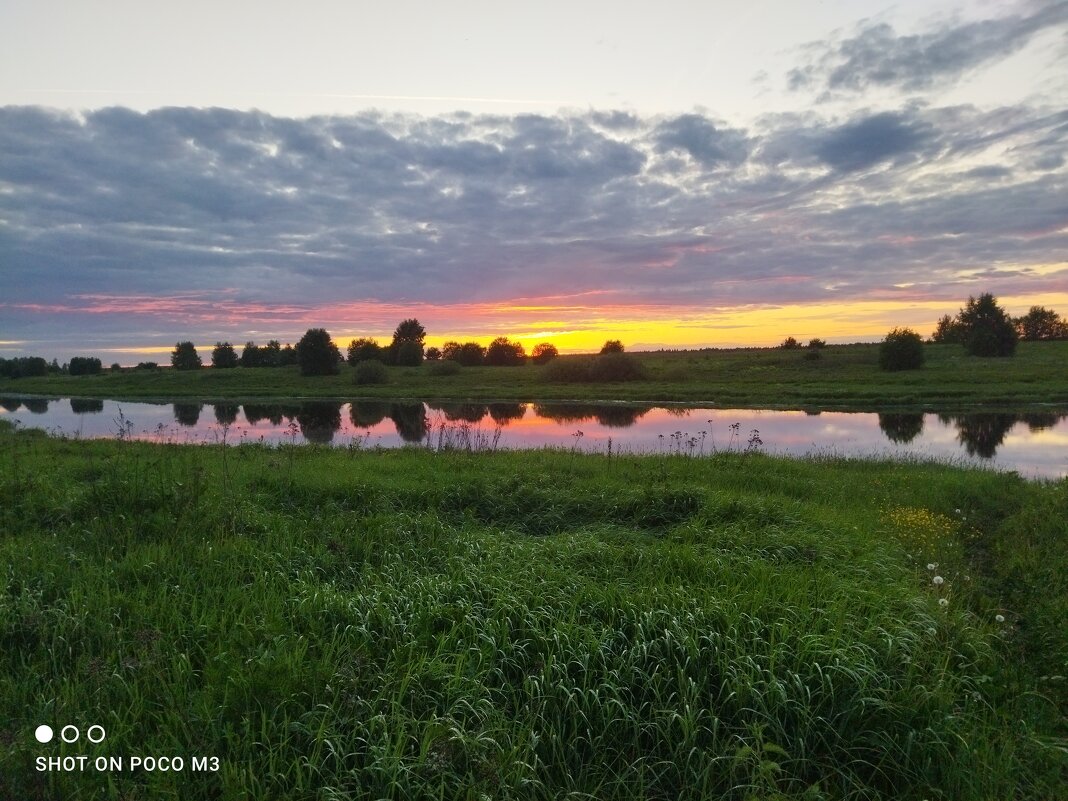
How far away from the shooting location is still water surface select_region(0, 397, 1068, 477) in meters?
21.0

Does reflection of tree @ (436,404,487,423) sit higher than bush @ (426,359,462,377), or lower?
lower

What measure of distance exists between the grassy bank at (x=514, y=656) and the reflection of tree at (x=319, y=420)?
1666 centimetres

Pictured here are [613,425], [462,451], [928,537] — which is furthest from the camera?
[613,425]

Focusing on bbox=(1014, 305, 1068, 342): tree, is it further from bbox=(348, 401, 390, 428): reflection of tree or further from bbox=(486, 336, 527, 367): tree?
bbox=(348, 401, 390, 428): reflection of tree

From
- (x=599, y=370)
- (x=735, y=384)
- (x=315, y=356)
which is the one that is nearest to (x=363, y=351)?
(x=315, y=356)

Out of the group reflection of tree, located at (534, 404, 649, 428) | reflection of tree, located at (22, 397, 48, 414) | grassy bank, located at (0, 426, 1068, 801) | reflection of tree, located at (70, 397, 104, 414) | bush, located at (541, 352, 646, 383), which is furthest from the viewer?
bush, located at (541, 352, 646, 383)

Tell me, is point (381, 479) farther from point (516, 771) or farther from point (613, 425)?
point (613, 425)

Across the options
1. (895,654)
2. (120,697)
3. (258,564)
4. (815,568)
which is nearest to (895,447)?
(815,568)

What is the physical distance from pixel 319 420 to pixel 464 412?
33.2 feet

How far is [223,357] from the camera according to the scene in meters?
99.9

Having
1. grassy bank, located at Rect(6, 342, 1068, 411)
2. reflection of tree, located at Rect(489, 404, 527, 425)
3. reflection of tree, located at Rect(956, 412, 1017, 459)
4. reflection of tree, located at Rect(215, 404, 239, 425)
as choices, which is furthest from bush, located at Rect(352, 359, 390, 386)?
reflection of tree, located at Rect(956, 412, 1017, 459)

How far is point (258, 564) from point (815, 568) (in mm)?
5879

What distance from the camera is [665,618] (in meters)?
4.88

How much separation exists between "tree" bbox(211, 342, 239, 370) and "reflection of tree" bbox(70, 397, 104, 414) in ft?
127
